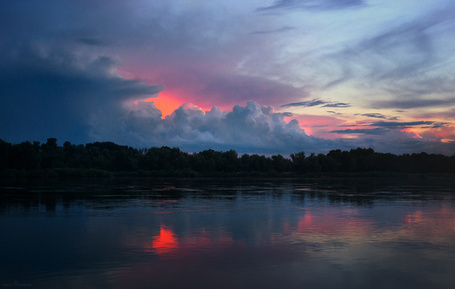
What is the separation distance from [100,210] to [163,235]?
1017 centimetres

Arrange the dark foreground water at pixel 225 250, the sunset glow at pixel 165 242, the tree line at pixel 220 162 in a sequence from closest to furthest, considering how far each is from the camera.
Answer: the dark foreground water at pixel 225 250, the sunset glow at pixel 165 242, the tree line at pixel 220 162

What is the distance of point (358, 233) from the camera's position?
16844 mm

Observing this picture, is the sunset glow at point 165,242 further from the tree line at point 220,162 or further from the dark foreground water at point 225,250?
the tree line at point 220,162

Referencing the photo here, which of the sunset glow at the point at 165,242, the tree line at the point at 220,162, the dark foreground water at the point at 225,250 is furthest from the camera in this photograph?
the tree line at the point at 220,162

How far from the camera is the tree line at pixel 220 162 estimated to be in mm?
129375

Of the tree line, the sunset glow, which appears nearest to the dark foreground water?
the sunset glow

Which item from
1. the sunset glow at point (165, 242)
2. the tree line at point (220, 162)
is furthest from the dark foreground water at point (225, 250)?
the tree line at point (220, 162)

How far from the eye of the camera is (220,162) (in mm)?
136625

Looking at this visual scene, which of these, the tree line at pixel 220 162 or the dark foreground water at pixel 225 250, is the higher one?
the tree line at pixel 220 162

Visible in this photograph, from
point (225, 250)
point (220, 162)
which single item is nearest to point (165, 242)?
point (225, 250)

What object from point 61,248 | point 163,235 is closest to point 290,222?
point 163,235

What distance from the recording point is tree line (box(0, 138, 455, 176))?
129 meters

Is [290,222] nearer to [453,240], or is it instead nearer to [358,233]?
[358,233]

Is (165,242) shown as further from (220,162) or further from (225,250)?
(220,162)
